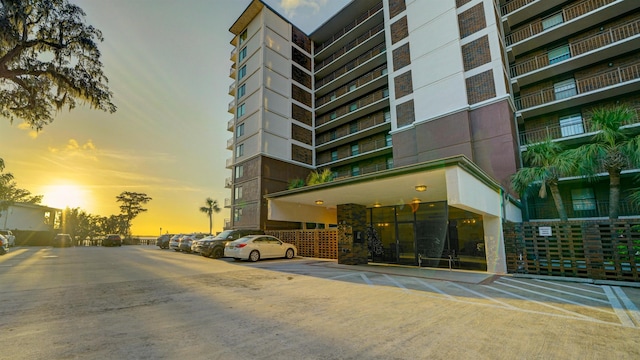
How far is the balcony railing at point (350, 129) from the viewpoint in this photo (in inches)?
1095

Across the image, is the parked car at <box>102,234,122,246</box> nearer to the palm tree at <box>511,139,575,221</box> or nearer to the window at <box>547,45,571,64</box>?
the palm tree at <box>511,139,575,221</box>

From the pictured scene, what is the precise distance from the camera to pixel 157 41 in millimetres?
13906

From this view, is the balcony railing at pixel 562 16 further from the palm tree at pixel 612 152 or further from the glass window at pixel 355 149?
the glass window at pixel 355 149

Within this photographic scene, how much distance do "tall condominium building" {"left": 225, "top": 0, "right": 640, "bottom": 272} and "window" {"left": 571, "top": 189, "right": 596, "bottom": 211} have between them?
0.24ft

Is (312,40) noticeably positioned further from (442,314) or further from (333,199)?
(442,314)

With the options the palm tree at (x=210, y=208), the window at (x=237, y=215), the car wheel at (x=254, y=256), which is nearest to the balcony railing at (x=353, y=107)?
the window at (x=237, y=215)

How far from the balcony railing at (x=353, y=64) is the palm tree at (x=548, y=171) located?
18618 mm

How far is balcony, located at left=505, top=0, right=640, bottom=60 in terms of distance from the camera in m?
16.7

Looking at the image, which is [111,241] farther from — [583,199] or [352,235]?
[583,199]

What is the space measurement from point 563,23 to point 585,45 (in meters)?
1.99

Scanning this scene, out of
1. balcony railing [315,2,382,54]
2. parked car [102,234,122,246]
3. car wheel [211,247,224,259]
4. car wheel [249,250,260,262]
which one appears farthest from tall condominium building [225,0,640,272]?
parked car [102,234,122,246]

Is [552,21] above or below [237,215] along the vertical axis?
above

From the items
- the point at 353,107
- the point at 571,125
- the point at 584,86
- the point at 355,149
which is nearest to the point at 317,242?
the point at 355,149

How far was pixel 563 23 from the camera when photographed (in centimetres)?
1789
